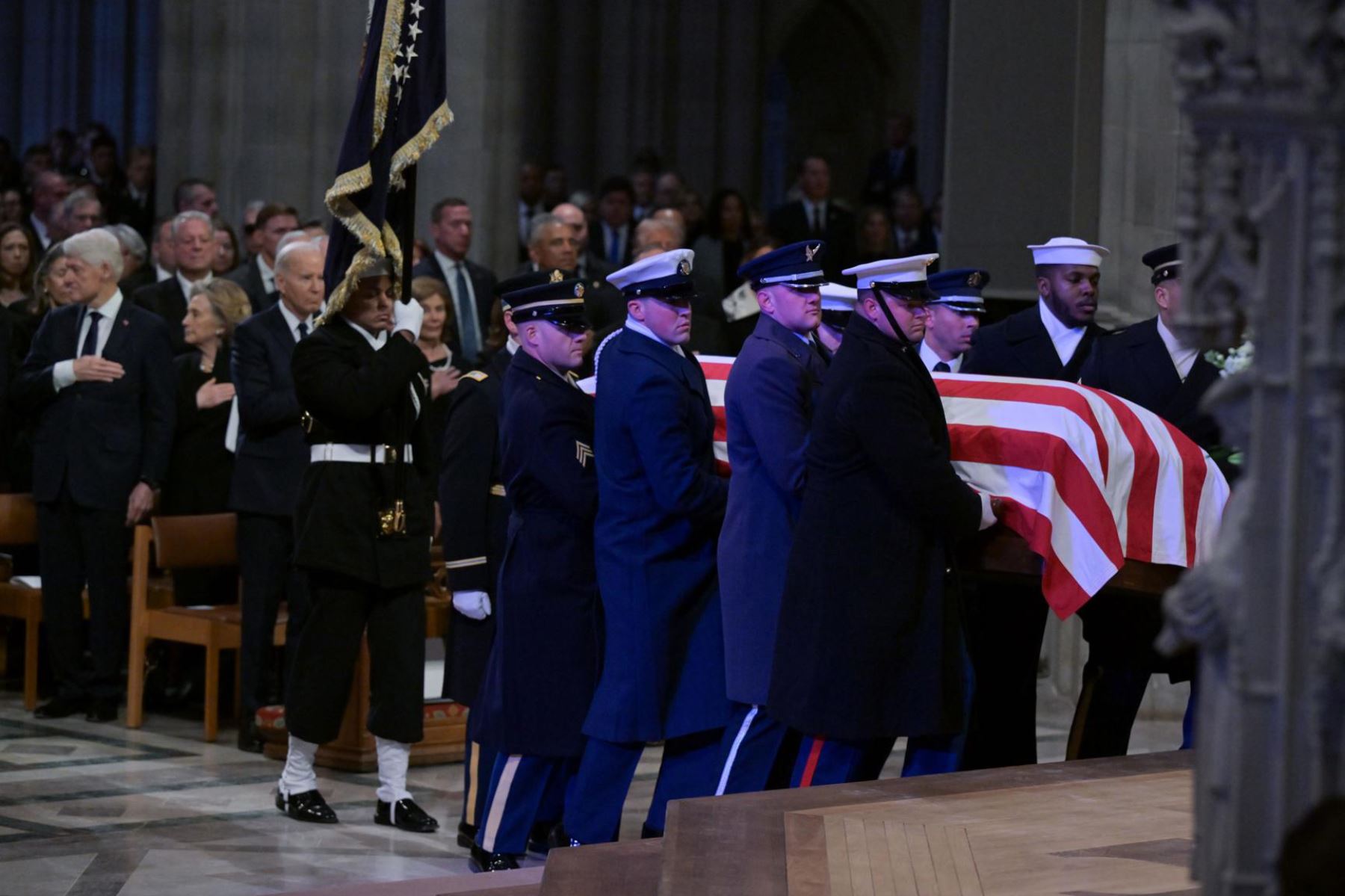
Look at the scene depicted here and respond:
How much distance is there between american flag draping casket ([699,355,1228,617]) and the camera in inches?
221

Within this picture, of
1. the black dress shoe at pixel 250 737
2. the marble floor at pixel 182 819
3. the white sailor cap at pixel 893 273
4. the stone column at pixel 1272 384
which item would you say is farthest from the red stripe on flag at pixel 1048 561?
the black dress shoe at pixel 250 737

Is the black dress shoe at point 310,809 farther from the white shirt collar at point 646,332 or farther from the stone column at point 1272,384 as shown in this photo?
the stone column at point 1272,384

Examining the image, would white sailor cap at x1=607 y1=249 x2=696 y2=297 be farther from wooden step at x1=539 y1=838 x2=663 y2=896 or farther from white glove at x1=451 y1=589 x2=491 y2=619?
wooden step at x1=539 y1=838 x2=663 y2=896

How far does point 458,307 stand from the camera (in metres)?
10.7

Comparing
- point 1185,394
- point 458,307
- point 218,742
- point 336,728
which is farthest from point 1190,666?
point 458,307

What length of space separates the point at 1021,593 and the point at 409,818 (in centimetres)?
197

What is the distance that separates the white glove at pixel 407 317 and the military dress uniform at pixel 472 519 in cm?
25

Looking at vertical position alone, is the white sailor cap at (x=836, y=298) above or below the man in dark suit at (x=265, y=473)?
above

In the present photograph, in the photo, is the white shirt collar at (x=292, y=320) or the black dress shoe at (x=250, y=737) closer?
the white shirt collar at (x=292, y=320)

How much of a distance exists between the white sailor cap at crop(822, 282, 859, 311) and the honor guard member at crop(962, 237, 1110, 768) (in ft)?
1.36

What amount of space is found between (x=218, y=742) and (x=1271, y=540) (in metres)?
6.25

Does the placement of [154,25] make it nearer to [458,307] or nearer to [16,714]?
[458,307]

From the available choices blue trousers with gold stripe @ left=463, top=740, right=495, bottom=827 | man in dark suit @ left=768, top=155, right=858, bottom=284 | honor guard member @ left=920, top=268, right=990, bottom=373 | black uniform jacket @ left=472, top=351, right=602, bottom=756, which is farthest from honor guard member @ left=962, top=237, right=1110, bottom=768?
man in dark suit @ left=768, top=155, right=858, bottom=284

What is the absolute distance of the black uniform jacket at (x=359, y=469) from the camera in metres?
6.49
